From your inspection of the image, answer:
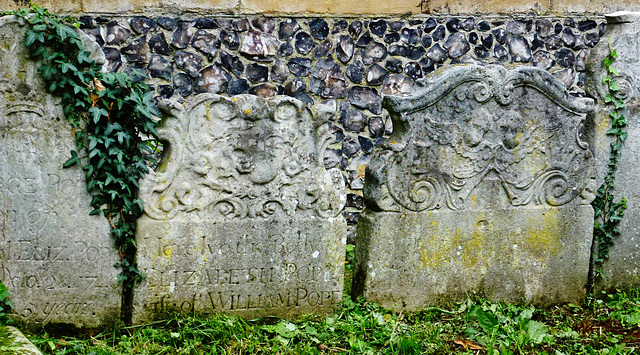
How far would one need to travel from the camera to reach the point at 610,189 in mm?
5074

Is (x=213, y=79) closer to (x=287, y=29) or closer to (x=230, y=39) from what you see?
(x=230, y=39)

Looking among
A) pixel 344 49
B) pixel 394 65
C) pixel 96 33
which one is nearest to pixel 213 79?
pixel 96 33

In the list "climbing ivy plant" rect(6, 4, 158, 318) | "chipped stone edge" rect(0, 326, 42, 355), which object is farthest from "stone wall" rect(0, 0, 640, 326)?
"chipped stone edge" rect(0, 326, 42, 355)

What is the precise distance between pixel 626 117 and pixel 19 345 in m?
4.27

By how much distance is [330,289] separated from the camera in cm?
460

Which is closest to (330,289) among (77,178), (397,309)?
(397,309)

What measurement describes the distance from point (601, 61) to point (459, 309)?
2081 mm

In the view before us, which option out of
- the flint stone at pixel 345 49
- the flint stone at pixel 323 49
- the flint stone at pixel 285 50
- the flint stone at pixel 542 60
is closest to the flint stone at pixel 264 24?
the flint stone at pixel 285 50

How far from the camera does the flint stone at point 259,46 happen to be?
22.4 ft

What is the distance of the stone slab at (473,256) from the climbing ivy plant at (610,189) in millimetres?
156

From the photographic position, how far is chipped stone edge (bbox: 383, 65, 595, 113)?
4492 mm

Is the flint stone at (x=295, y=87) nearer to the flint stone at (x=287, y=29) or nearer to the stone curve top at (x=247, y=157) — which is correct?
the flint stone at (x=287, y=29)

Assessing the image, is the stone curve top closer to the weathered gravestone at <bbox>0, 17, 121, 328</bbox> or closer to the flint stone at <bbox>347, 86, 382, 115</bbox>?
the weathered gravestone at <bbox>0, 17, 121, 328</bbox>

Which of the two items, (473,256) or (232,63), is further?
(232,63)
